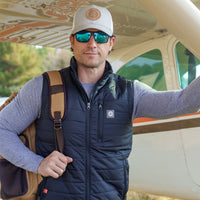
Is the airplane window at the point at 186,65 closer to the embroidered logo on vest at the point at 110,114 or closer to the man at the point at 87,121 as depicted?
the man at the point at 87,121

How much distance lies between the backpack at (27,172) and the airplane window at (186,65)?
5.64ft

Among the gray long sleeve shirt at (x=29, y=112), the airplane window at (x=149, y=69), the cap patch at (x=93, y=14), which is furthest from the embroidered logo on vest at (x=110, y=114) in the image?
the airplane window at (x=149, y=69)

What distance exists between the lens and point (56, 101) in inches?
70.2

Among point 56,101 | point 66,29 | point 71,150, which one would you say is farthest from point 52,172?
point 66,29

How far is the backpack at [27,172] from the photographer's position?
1.78m

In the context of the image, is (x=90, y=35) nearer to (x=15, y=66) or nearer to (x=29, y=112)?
(x=29, y=112)

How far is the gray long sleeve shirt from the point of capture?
1.76 metres

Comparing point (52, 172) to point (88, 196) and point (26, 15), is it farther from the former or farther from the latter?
point (26, 15)

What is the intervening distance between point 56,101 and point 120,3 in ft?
4.85

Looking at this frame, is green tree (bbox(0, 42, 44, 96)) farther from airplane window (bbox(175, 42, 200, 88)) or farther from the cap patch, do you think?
the cap patch

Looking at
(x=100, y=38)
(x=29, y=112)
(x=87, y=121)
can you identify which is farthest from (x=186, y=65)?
(x=29, y=112)

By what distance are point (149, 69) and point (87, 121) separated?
2036mm

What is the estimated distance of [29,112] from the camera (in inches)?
71.2

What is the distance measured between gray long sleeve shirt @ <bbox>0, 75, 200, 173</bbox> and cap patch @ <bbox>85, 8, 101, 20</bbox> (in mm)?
415
